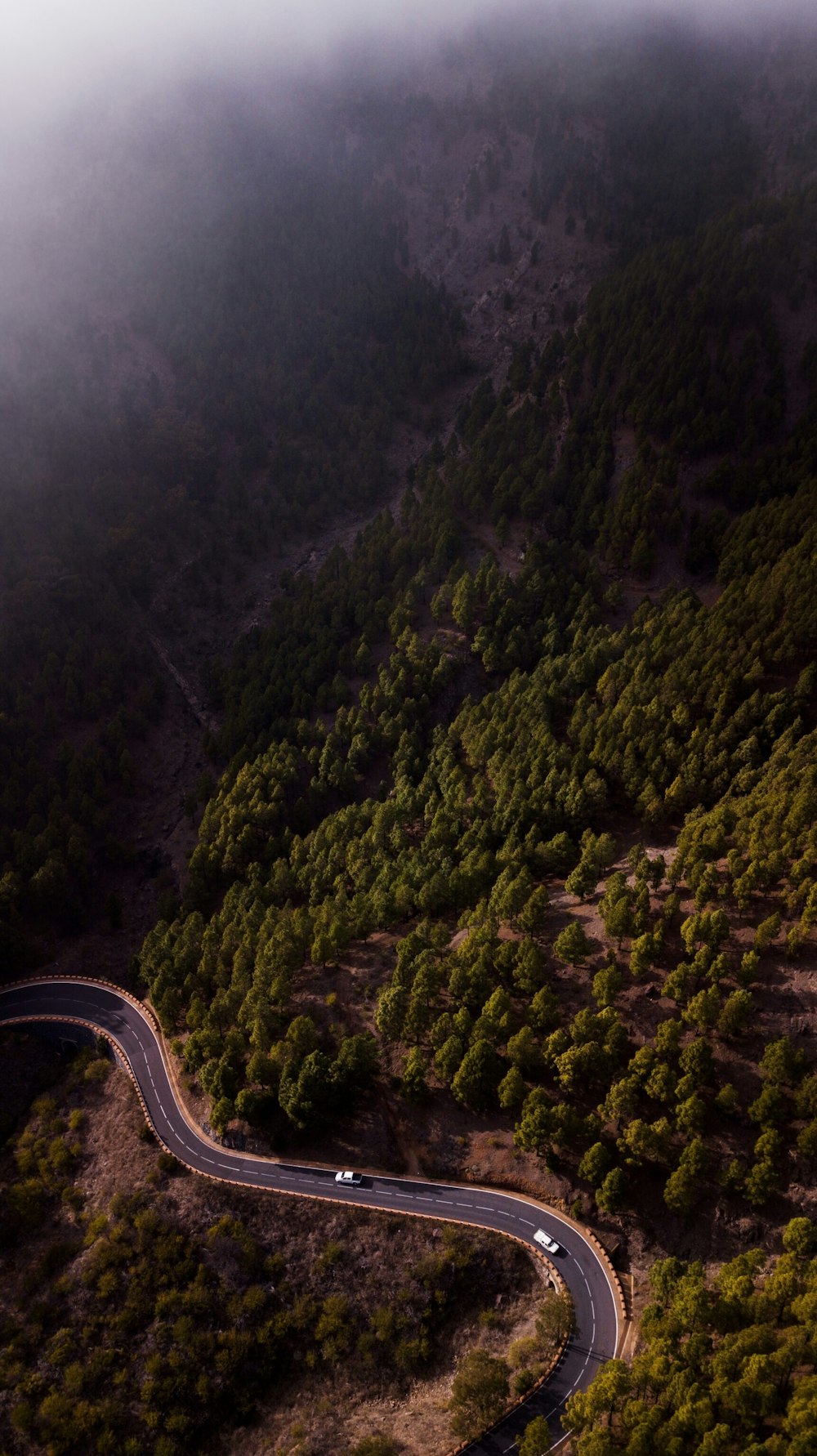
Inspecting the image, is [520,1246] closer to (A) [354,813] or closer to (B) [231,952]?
(B) [231,952]

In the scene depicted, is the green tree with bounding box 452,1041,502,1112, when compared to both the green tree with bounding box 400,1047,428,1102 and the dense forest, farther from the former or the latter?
the green tree with bounding box 400,1047,428,1102

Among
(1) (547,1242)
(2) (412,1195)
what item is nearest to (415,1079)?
(2) (412,1195)

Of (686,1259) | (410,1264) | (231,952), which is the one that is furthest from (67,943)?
(686,1259)

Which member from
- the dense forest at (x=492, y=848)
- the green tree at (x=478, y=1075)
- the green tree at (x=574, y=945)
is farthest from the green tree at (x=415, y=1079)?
the green tree at (x=574, y=945)

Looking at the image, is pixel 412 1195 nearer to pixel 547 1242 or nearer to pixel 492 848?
pixel 547 1242

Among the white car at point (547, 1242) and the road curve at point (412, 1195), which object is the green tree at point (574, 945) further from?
the white car at point (547, 1242)
